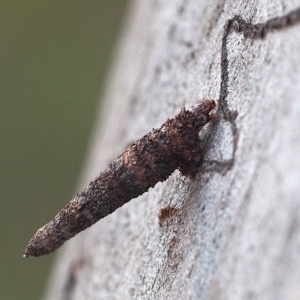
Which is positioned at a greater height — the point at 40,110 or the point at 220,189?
the point at 40,110

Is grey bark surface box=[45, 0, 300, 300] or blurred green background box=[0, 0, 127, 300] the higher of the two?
blurred green background box=[0, 0, 127, 300]

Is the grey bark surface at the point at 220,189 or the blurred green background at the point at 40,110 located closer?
the grey bark surface at the point at 220,189

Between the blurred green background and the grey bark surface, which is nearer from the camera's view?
the grey bark surface

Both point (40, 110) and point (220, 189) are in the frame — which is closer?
point (220, 189)

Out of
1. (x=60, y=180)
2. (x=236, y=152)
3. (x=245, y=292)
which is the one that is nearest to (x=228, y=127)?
(x=236, y=152)

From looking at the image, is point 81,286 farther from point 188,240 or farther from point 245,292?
point 245,292
